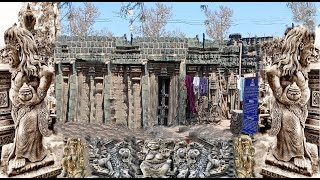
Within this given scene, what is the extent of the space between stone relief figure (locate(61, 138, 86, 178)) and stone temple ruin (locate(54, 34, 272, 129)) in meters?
0.41

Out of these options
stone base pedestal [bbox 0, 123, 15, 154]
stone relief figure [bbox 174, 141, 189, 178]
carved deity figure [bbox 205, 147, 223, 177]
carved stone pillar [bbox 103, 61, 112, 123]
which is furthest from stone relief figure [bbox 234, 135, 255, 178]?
stone base pedestal [bbox 0, 123, 15, 154]

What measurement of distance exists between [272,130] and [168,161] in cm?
155

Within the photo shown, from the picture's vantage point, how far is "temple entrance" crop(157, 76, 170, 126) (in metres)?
5.46

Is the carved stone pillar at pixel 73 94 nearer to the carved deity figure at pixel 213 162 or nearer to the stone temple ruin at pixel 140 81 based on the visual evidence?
the stone temple ruin at pixel 140 81

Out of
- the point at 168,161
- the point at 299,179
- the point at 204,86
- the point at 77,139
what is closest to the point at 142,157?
the point at 168,161

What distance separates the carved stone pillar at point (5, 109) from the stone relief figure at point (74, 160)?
2.72 feet

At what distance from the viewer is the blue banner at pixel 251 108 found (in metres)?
5.27

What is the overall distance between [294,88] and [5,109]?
4042 millimetres

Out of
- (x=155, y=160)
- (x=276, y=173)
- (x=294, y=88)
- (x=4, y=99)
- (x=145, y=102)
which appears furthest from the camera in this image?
(x=145, y=102)

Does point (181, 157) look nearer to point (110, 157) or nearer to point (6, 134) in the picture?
point (110, 157)

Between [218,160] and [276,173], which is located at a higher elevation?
[218,160]

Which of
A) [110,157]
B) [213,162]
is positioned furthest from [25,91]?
[213,162]

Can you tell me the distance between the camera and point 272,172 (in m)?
5.02

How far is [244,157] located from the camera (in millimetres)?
5191
